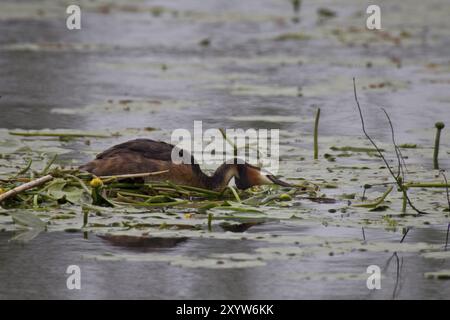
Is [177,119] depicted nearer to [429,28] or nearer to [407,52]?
[407,52]

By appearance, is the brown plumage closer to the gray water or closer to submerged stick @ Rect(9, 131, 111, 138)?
the gray water

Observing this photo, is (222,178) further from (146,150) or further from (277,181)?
(146,150)

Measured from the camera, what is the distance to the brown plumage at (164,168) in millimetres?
7848

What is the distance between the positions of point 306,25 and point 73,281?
541 inches

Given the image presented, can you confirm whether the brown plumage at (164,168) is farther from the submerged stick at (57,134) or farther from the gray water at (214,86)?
the submerged stick at (57,134)

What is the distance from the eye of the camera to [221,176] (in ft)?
26.0

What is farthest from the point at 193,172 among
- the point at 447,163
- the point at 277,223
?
the point at 447,163

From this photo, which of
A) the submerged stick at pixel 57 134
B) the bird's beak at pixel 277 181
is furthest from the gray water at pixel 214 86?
the bird's beak at pixel 277 181

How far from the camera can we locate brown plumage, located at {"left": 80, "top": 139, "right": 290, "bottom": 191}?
785 cm

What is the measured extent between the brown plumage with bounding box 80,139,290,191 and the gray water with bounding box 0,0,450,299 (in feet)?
2.93

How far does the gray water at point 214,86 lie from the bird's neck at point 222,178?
87cm

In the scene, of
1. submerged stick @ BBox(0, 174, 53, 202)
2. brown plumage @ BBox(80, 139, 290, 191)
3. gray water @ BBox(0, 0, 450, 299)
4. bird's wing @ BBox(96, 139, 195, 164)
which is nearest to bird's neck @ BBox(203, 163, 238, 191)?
brown plumage @ BBox(80, 139, 290, 191)

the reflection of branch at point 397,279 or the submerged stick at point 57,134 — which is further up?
the submerged stick at point 57,134

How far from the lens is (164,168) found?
25.8 feet
